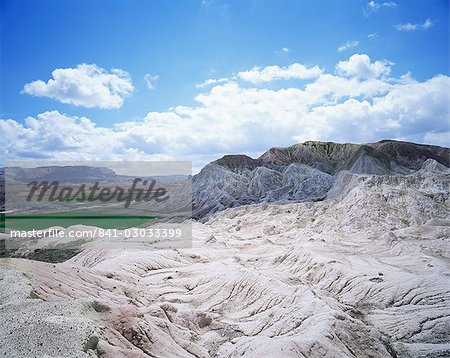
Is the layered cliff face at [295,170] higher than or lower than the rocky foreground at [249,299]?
higher

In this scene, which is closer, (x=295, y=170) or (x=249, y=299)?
(x=249, y=299)

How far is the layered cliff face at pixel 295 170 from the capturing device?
57.9 m

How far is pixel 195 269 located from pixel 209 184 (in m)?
42.4

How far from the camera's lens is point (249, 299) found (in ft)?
54.1

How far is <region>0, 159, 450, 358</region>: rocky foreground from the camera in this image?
9.01 metres

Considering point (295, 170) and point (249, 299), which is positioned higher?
point (295, 170)

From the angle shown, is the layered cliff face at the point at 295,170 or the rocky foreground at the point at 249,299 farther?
the layered cliff face at the point at 295,170

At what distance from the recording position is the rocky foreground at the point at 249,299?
29.6 feet

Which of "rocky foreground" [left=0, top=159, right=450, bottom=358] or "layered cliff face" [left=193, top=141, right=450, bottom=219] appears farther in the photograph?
"layered cliff face" [left=193, top=141, right=450, bottom=219]

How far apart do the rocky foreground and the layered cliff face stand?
2538 centimetres

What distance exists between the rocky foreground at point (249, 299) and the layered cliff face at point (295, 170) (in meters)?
25.4

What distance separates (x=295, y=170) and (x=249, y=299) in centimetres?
5207

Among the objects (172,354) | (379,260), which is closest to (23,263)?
(172,354)

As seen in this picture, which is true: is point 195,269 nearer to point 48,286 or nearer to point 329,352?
point 48,286
